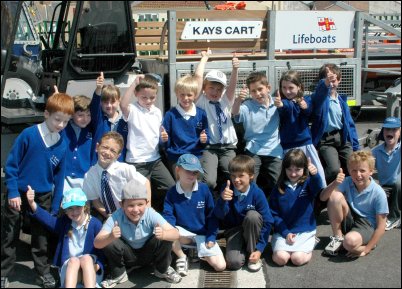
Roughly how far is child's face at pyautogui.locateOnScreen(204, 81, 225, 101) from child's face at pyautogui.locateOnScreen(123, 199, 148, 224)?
58.8 inches

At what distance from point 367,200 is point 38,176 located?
2.66 m

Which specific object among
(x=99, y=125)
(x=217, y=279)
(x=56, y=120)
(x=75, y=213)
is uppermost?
(x=56, y=120)

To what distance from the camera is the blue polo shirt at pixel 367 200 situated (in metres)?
4.43

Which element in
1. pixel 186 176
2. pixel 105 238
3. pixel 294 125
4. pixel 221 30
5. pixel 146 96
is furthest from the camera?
pixel 221 30

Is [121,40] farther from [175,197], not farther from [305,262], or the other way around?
[305,262]

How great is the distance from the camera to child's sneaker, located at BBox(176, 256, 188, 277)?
13.5 feet

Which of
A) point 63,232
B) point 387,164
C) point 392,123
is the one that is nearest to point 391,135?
point 392,123

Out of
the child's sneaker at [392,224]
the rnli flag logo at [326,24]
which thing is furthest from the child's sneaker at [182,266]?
the rnli flag logo at [326,24]

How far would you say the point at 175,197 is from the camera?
170 inches

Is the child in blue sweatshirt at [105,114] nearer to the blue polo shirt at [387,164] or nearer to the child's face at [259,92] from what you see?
the child's face at [259,92]

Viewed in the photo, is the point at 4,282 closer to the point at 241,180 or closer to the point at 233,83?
the point at 241,180

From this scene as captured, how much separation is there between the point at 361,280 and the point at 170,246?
4.57ft

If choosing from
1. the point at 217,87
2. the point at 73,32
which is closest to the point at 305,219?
the point at 217,87

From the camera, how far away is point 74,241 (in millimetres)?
3947
